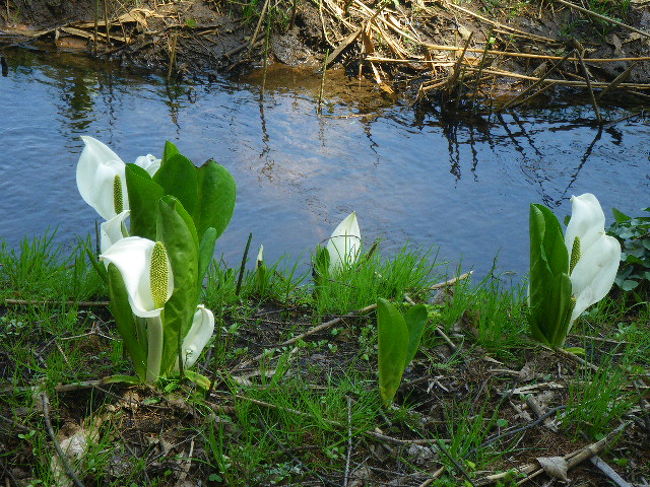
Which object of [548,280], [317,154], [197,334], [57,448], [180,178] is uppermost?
[180,178]

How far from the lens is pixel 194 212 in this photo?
206 centimetres

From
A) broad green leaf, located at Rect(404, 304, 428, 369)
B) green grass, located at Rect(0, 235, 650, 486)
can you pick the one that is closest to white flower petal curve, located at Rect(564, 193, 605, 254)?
green grass, located at Rect(0, 235, 650, 486)

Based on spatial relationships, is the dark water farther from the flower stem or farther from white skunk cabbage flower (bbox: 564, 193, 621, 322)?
the flower stem

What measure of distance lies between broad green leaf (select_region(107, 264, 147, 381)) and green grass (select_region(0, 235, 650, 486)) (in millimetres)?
111

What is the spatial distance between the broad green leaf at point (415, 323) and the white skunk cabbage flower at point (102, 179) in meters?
0.87

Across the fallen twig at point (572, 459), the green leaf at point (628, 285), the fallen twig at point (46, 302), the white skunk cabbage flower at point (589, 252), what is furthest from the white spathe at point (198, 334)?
the green leaf at point (628, 285)

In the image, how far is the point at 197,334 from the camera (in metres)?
2.03

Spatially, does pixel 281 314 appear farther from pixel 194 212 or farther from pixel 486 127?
pixel 486 127

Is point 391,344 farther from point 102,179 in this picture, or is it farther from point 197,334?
point 102,179

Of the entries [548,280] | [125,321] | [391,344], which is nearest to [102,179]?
[125,321]

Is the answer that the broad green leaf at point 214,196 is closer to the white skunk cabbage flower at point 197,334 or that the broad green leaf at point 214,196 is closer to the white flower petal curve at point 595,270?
the white skunk cabbage flower at point 197,334

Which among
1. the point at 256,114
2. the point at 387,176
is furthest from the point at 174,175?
the point at 256,114

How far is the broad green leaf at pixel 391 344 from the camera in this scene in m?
1.97

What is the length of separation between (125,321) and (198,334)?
0.70 ft
